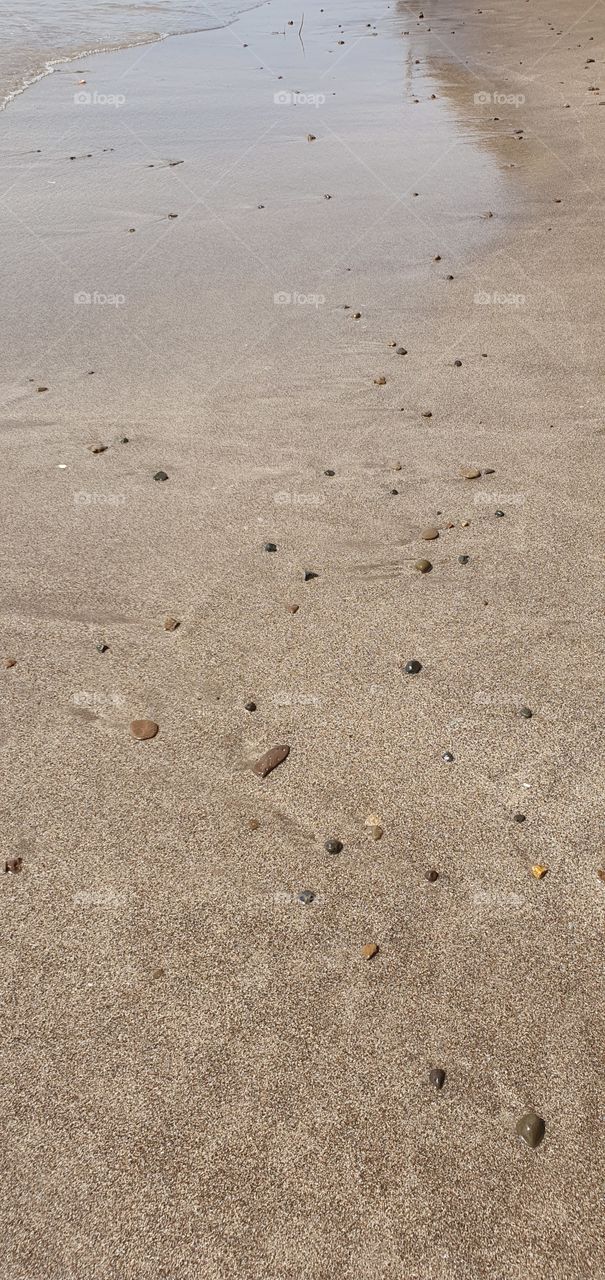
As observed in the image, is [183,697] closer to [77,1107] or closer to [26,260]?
[77,1107]

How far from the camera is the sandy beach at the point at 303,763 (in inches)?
81.8

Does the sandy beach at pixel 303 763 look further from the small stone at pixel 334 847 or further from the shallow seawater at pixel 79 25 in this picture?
the shallow seawater at pixel 79 25

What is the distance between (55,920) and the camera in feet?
8.63

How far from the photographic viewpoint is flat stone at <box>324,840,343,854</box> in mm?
2773

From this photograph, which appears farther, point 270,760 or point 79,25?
point 79,25

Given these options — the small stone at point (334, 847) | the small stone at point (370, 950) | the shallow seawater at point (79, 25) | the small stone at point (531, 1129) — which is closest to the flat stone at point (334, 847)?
the small stone at point (334, 847)

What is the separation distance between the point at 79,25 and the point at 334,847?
1862 cm

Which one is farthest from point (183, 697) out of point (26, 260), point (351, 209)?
point (351, 209)

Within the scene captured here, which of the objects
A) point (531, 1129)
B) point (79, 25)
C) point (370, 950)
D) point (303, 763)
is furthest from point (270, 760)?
point (79, 25)

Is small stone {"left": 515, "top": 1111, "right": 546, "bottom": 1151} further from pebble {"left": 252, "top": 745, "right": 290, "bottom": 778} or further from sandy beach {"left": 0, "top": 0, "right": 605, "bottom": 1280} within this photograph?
pebble {"left": 252, "top": 745, "right": 290, "bottom": 778}

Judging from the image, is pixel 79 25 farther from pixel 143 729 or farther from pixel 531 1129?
pixel 531 1129

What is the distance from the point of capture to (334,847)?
278 centimetres

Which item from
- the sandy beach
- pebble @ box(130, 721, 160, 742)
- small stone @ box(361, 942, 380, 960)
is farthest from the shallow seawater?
small stone @ box(361, 942, 380, 960)

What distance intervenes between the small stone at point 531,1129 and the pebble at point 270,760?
1233 mm
